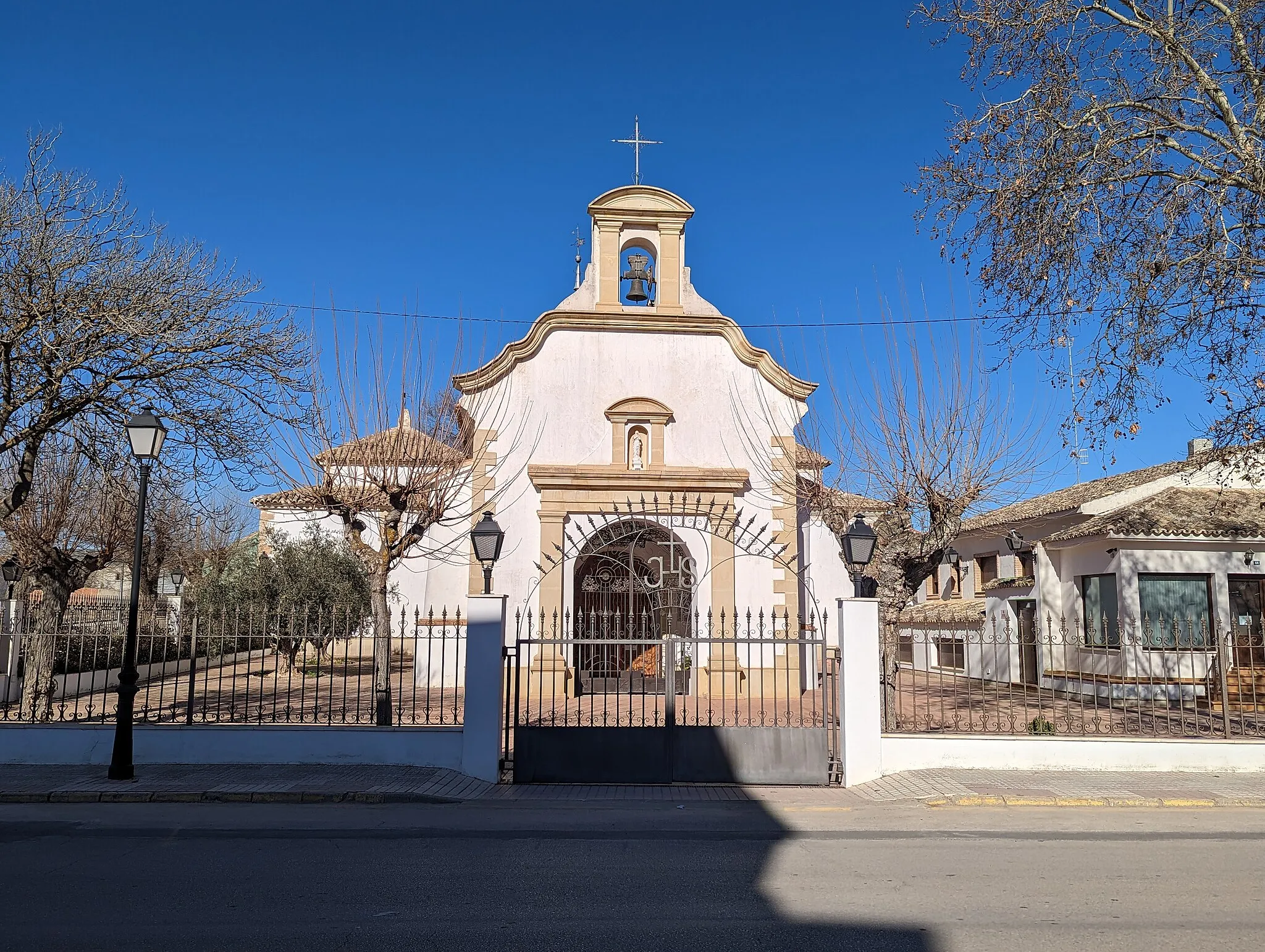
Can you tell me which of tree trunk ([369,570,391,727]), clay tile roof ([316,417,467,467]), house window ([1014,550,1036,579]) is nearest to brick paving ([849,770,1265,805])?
tree trunk ([369,570,391,727])

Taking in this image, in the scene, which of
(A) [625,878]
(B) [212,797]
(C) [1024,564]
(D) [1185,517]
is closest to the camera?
(A) [625,878]

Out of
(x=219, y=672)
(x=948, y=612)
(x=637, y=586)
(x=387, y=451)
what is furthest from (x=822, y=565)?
(x=219, y=672)

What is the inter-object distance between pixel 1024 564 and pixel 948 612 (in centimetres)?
386

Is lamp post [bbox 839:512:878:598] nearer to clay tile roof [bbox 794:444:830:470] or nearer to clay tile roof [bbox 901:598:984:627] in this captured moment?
clay tile roof [bbox 794:444:830:470]

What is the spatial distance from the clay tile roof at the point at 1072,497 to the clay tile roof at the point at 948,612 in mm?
2223

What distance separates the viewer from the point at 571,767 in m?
10.9

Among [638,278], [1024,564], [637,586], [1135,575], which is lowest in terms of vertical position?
[637,586]

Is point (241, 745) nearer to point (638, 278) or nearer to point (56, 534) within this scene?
point (56, 534)

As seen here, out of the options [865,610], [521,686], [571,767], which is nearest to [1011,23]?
[865,610]

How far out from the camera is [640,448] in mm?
19016

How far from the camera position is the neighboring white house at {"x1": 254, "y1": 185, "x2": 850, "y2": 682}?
18.5 m

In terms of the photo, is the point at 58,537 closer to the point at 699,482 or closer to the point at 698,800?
the point at 699,482

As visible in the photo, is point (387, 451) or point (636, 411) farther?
point (636, 411)

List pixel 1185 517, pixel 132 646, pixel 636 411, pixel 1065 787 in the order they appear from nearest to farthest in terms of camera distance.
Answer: pixel 1065 787 → pixel 132 646 → pixel 636 411 → pixel 1185 517
